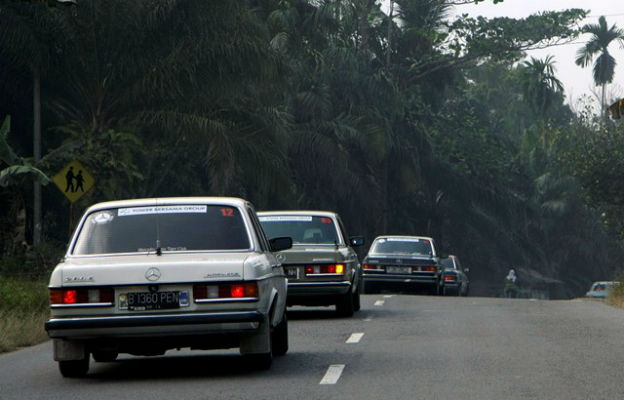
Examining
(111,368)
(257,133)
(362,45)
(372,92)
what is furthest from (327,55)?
(111,368)

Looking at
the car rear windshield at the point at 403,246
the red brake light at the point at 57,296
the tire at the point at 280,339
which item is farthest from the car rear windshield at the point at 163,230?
the car rear windshield at the point at 403,246

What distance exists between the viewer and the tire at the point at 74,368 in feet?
40.5

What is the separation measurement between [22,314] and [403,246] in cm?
1604

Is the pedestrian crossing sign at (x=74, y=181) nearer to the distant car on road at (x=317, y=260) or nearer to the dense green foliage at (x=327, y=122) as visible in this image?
the dense green foliage at (x=327, y=122)

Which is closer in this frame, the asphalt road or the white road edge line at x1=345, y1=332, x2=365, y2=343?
the asphalt road

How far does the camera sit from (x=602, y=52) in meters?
86.1

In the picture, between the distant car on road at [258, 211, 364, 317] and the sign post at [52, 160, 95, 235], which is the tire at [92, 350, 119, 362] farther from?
the sign post at [52, 160, 95, 235]

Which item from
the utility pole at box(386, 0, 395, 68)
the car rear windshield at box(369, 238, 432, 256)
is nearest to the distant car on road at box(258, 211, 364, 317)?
the car rear windshield at box(369, 238, 432, 256)

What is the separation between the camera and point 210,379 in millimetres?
12133

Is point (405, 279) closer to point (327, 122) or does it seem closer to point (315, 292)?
point (315, 292)

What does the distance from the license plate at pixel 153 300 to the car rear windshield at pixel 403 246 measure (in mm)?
22381

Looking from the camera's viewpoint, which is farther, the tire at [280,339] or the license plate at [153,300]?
the tire at [280,339]

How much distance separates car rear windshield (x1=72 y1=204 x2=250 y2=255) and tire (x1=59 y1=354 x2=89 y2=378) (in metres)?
1.00

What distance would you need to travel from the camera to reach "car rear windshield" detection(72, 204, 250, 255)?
1247 centimetres
